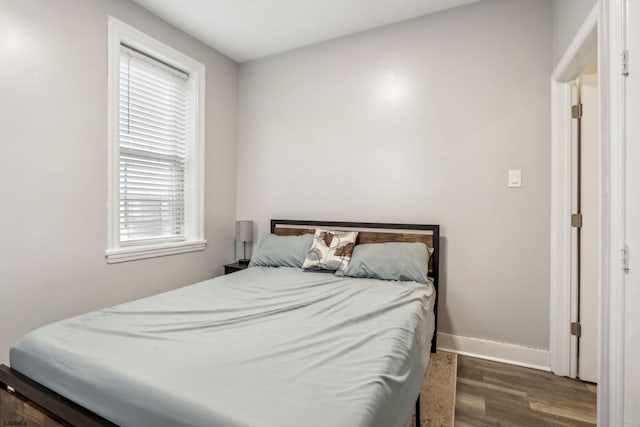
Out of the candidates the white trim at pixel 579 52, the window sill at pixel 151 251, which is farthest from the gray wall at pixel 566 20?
the window sill at pixel 151 251

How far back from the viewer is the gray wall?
1.71 meters

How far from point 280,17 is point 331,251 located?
202cm

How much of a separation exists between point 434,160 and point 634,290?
5.39ft

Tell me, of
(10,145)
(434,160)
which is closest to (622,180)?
(434,160)

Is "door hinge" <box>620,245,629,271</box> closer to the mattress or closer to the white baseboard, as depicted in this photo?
the mattress

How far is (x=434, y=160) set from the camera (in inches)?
104

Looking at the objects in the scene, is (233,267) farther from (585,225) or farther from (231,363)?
(585,225)

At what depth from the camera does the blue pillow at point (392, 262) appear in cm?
231

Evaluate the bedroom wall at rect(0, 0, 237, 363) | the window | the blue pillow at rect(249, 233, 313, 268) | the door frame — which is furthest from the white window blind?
the door frame

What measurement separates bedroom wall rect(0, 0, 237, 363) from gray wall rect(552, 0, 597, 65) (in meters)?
3.00

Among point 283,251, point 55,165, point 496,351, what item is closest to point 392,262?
point 283,251

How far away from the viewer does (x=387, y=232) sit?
2.79 meters

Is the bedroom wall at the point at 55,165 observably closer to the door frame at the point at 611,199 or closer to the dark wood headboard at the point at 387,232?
the dark wood headboard at the point at 387,232

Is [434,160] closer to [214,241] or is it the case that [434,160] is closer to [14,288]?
[214,241]
